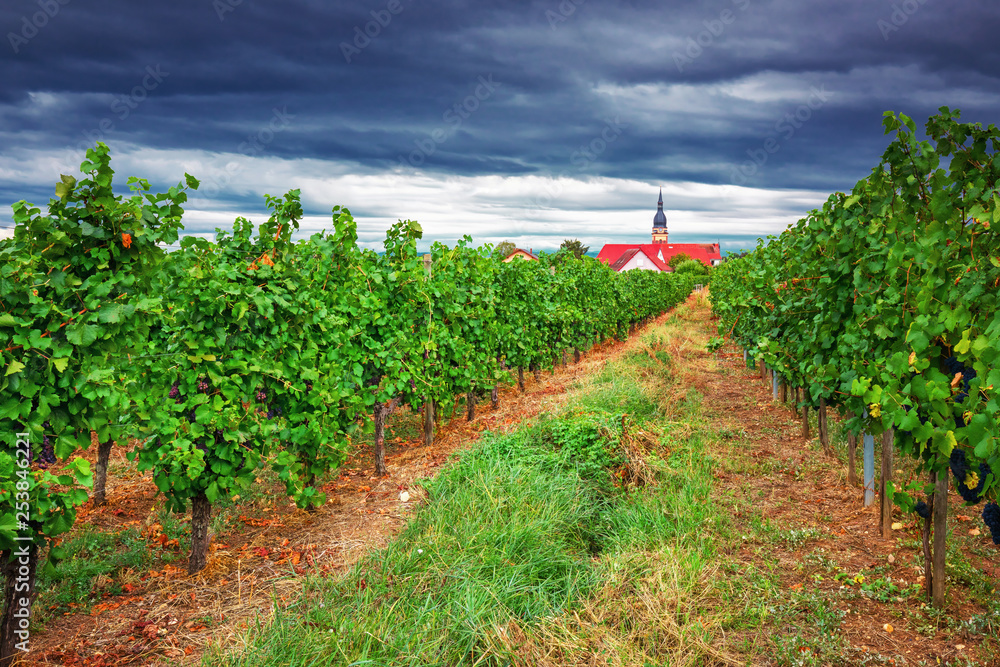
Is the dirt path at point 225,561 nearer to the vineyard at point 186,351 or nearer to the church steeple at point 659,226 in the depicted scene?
the vineyard at point 186,351

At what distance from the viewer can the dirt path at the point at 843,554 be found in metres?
3.62

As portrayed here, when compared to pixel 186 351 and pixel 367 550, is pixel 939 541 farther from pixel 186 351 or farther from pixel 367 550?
pixel 186 351

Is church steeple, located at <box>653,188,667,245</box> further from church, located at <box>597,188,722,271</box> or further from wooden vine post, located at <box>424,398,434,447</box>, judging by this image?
wooden vine post, located at <box>424,398,434,447</box>

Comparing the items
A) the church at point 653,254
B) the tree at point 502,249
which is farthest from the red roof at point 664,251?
the tree at point 502,249

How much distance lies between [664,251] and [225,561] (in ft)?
272

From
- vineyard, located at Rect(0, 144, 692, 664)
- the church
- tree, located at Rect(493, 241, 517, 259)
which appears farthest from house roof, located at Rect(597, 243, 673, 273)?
vineyard, located at Rect(0, 144, 692, 664)

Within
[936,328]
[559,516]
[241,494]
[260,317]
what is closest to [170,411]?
[260,317]

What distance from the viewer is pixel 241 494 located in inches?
242

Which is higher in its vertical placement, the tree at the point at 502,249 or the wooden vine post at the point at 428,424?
the tree at the point at 502,249

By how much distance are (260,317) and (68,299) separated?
1368mm

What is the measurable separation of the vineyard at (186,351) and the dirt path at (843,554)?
368 cm

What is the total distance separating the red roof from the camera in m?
77.6

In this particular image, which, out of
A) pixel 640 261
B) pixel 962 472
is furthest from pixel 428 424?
pixel 640 261

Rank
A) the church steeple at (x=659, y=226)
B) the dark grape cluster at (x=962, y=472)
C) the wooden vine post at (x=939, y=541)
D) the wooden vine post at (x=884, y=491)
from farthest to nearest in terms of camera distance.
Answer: the church steeple at (x=659, y=226) → the wooden vine post at (x=884, y=491) → the wooden vine post at (x=939, y=541) → the dark grape cluster at (x=962, y=472)
